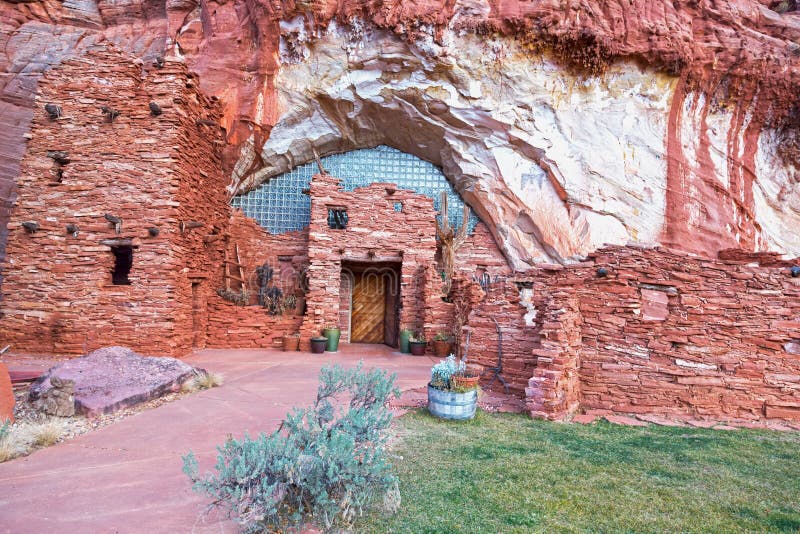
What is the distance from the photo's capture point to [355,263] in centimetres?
1281

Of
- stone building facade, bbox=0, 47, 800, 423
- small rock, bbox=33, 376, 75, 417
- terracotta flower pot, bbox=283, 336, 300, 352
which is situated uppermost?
stone building facade, bbox=0, 47, 800, 423

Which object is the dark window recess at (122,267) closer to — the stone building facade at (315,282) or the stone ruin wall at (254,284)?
the stone building facade at (315,282)

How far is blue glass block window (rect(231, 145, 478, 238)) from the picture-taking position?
13.8m

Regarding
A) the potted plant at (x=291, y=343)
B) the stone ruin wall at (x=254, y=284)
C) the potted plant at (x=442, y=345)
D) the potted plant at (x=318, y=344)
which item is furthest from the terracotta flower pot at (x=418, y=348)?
the stone ruin wall at (x=254, y=284)

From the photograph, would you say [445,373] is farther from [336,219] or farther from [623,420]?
[336,219]

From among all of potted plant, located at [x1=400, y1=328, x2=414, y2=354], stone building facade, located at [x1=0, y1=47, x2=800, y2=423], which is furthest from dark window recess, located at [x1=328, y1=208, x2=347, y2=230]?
potted plant, located at [x1=400, y1=328, x2=414, y2=354]

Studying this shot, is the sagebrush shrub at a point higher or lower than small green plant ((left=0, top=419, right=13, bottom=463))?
higher

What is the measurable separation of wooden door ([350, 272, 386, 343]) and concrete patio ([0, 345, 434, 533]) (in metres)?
6.87

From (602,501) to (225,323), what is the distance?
10379 mm

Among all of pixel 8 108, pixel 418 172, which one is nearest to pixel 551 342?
pixel 418 172

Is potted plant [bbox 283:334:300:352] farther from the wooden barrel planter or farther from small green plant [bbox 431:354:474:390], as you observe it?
the wooden barrel planter

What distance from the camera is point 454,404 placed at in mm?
4891

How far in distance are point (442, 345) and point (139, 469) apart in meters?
7.91

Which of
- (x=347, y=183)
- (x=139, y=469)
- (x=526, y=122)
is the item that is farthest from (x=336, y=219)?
(x=139, y=469)
